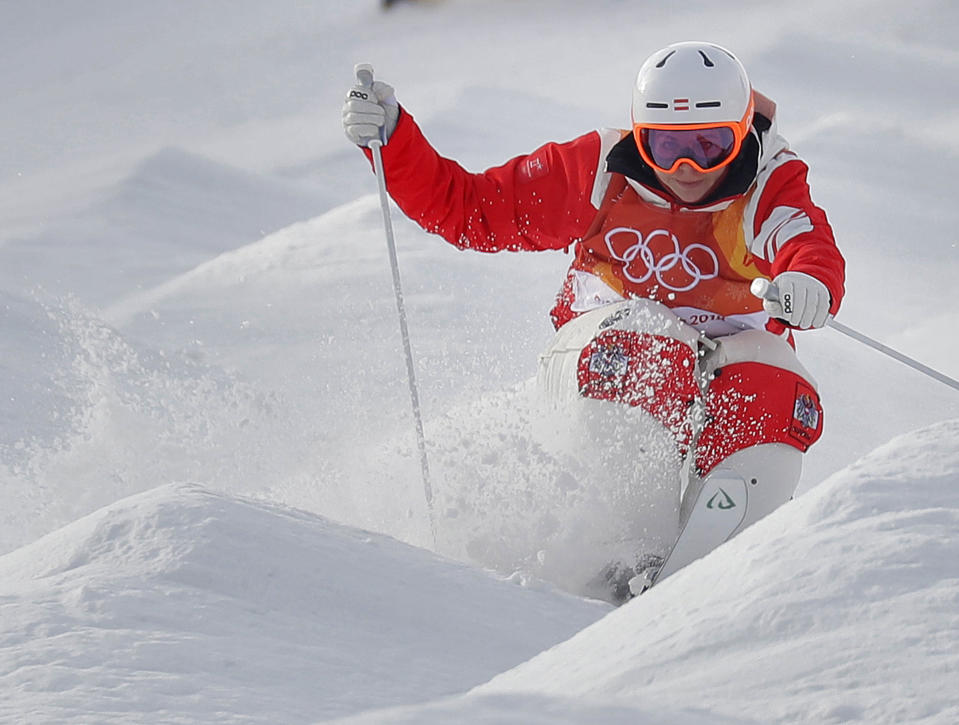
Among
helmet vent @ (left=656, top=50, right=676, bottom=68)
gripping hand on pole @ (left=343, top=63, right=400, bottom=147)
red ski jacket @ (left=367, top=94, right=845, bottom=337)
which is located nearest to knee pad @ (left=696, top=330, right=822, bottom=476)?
red ski jacket @ (left=367, top=94, right=845, bottom=337)

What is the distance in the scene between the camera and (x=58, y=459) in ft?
11.7

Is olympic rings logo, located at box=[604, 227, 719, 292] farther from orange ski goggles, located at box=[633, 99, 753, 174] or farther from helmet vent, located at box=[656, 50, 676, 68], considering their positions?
helmet vent, located at box=[656, 50, 676, 68]

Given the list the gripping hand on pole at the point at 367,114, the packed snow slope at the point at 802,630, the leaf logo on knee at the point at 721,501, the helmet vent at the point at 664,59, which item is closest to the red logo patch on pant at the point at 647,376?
the leaf logo on knee at the point at 721,501

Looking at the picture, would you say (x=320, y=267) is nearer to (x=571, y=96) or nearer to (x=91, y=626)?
(x=91, y=626)

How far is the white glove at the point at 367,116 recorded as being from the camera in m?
3.07

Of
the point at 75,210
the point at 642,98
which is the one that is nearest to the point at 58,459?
the point at 642,98

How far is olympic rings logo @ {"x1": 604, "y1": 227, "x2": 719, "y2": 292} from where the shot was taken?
3016 millimetres

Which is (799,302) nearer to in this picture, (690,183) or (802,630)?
(690,183)

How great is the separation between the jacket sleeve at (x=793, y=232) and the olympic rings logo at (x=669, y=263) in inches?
4.6

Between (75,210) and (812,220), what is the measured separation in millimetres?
5112

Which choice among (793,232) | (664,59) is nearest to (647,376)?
(793,232)

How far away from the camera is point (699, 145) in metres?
2.87

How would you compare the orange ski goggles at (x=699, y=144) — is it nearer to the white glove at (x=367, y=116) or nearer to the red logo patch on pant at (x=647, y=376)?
the red logo patch on pant at (x=647, y=376)

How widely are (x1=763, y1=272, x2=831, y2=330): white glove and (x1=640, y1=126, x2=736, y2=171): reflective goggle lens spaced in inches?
15.9
